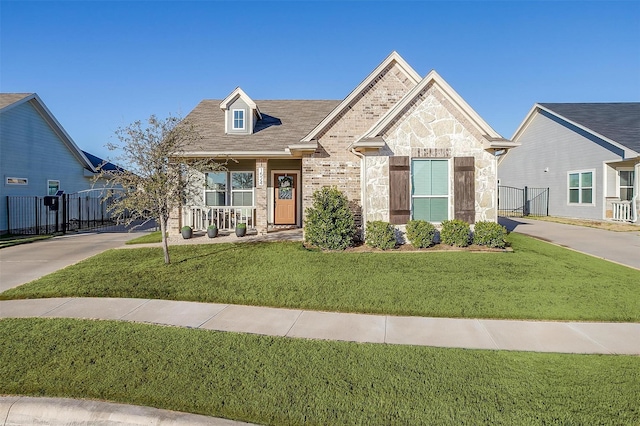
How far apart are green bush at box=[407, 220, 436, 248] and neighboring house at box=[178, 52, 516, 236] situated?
0.46 m

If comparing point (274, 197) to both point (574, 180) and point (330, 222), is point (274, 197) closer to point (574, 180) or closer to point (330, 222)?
point (330, 222)

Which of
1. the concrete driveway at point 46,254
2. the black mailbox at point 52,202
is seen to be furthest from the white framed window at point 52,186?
the concrete driveway at point 46,254

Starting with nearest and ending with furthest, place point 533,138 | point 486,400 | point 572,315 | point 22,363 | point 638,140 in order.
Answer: point 486,400 < point 22,363 < point 572,315 < point 638,140 < point 533,138

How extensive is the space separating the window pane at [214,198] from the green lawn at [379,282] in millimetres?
5058

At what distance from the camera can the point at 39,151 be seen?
18406mm

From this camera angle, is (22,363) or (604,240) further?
(604,240)

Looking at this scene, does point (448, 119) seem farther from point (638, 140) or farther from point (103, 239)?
point (103, 239)

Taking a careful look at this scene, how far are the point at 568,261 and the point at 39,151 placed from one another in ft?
76.0

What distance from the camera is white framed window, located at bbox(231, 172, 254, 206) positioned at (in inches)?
609

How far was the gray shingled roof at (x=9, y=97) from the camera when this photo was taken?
16672 millimetres

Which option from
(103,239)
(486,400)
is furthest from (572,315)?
(103,239)

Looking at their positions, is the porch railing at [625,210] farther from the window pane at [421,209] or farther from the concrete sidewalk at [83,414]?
the concrete sidewalk at [83,414]

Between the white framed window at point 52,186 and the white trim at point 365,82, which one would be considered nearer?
the white trim at point 365,82

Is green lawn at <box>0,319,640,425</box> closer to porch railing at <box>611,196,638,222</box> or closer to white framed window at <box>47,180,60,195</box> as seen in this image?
porch railing at <box>611,196,638,222</box>
